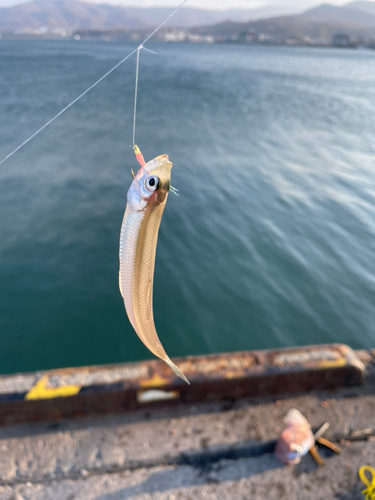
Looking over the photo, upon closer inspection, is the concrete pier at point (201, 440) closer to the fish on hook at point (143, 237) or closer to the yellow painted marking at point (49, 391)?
the yellow painted marking at point (49, 391)

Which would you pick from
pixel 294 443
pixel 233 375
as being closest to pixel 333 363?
pixel 294 443

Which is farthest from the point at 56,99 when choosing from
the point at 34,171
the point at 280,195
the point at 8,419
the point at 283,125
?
the point at 8,419

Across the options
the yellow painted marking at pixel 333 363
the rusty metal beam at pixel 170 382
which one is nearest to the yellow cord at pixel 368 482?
Result: the rusty metal beam at pixel 170 382

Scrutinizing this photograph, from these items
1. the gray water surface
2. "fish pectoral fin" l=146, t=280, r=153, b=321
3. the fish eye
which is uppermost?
the fish eye

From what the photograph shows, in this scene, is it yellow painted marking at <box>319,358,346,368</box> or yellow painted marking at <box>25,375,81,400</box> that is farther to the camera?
yellow painted marking at <box>319,358,346,368</box>

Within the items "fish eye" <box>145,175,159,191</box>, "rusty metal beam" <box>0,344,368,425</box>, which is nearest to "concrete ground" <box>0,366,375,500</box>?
"rusty metal beam" <box>0,344,368,425</box>

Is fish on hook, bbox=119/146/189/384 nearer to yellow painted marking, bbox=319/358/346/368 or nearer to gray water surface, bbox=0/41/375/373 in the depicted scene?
yellow painted marking, bbox=319/358/346/368
